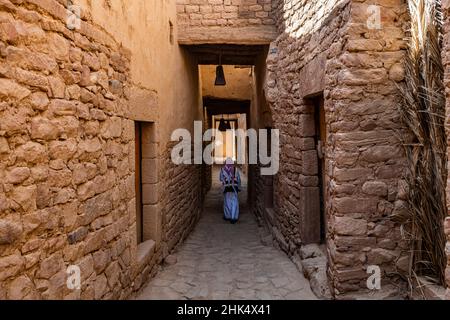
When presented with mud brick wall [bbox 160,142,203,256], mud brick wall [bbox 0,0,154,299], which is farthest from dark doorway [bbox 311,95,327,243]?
mud brick wall [bbox 0,0,154,299]

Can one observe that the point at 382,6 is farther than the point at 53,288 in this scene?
Yes

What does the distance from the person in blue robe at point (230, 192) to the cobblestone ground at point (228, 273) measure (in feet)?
2.92

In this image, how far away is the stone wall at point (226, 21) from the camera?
6.10 meters

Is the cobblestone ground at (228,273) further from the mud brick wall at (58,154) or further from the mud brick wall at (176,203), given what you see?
the mud brick wall at (58,154)

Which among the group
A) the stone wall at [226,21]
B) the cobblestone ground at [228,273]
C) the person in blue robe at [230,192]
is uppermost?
the stone wall at [226,21]

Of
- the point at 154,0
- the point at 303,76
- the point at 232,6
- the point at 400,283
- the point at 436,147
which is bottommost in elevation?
the point at 400,283

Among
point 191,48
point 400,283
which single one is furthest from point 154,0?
point 400,283

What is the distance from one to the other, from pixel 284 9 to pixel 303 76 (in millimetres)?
1451

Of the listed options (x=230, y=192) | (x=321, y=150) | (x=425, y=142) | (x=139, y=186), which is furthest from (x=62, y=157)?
(x=230, y=192)

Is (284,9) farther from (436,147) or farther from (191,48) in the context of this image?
(436,147)

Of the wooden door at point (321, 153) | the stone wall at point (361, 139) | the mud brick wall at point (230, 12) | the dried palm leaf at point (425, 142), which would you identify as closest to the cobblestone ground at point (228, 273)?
the wooden door at point (321, 153)

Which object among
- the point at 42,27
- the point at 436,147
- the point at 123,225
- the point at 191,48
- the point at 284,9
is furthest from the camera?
the point at 191,48

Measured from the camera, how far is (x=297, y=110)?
4855 millimetres

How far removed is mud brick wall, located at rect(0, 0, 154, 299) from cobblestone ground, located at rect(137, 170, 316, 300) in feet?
3.13
